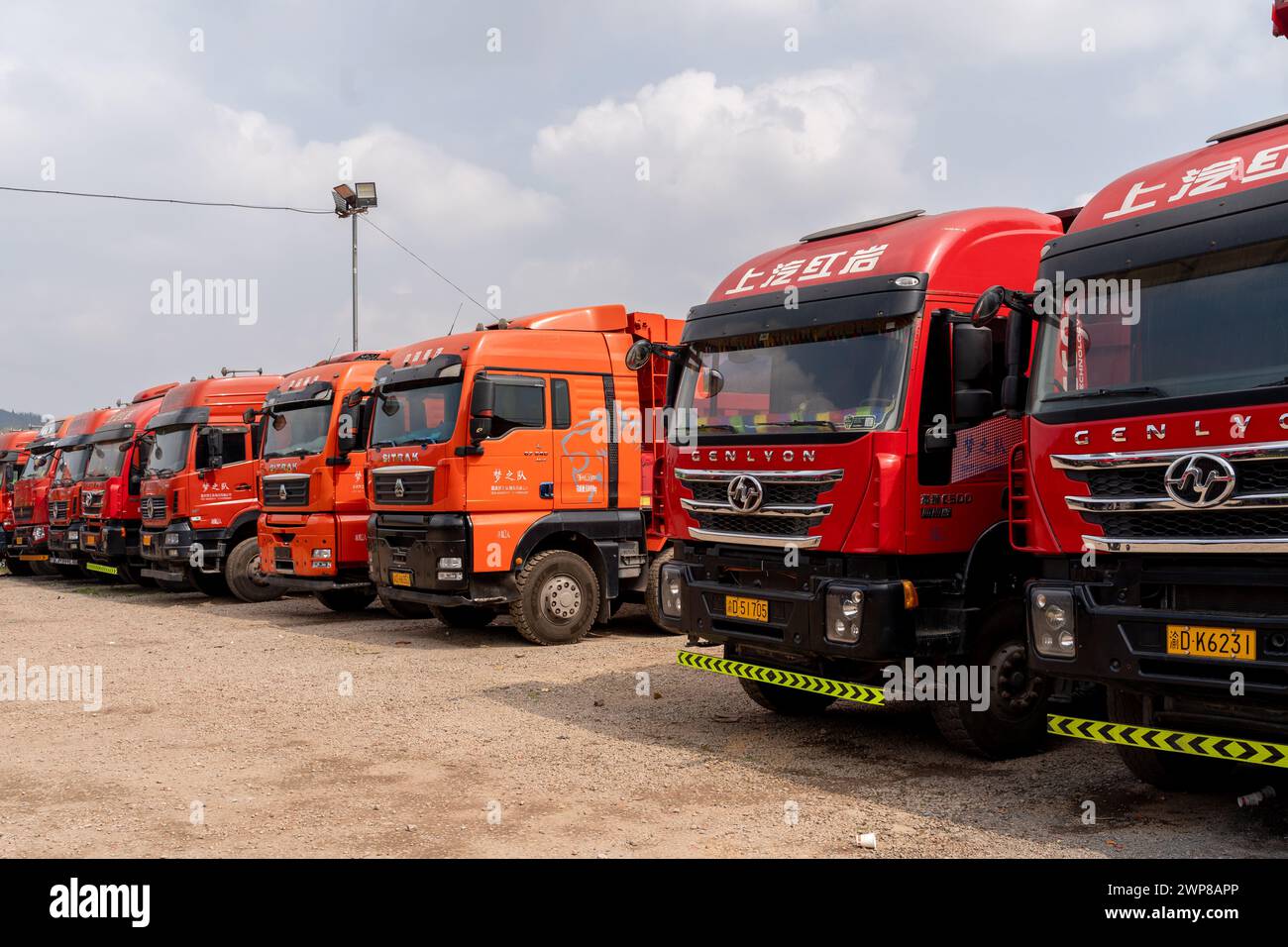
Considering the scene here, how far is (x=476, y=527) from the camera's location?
37.5 ft

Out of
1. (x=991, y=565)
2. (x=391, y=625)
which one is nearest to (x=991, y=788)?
(x=991, y=565)

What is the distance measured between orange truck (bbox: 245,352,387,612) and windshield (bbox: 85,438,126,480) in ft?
17.6

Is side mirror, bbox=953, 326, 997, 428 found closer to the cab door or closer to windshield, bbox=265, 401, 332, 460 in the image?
the cab door

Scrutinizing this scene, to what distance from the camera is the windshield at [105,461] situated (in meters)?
19.3

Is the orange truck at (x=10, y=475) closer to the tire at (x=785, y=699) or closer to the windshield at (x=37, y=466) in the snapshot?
the windshield at (x=37, y=466)

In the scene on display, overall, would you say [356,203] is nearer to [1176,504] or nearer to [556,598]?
[556,598]

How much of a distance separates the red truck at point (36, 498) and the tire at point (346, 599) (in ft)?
30.7

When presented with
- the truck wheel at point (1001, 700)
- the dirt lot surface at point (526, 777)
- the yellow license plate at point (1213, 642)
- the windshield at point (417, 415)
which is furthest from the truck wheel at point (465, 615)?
the yellow license plate at point (1213, 642)

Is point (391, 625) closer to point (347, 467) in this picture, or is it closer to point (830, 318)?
point (347, 467)

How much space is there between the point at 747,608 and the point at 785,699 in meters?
1.32

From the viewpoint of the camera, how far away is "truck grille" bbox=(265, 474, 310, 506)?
1441cm

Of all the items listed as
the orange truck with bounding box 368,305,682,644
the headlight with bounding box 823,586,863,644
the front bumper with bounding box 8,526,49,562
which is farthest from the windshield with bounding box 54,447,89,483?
the headlight with bounding box 823,586,863,644

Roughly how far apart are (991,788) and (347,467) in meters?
9.76

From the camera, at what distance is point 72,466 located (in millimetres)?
21281
